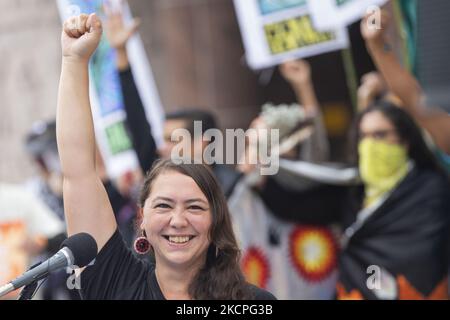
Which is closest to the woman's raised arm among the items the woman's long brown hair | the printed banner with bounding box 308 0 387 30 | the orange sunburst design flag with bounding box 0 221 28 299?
the woman's long brown hair

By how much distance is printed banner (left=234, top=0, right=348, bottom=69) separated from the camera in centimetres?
461

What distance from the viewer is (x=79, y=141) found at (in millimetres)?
2465

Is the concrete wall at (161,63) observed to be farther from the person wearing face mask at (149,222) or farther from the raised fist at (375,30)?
the person wearing face mask at (149,222)

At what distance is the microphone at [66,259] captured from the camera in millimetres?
2131

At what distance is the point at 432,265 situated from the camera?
3869mm

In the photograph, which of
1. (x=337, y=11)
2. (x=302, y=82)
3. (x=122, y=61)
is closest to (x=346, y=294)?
(x=302, y=82)

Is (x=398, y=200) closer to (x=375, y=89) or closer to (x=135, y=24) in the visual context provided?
(x=375, y=89)

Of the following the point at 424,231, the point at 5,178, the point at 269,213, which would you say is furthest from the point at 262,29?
the point at 5,178

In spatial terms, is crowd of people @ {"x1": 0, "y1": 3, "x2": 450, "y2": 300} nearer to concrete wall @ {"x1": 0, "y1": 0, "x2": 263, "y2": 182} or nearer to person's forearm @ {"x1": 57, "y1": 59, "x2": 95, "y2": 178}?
person's forearm @ {"x1": 57, "y1": 59, "x2": 95, "y2": 178}

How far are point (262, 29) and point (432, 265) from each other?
5.30 ft

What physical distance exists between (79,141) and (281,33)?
2.41 metres

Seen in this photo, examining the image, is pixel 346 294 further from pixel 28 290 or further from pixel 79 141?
pixel 28 290

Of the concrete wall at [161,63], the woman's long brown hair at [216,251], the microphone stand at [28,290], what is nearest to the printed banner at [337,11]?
the woman's long brown hair at [216,251]

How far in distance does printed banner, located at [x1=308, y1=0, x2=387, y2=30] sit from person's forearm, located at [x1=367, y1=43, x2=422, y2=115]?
78cm
